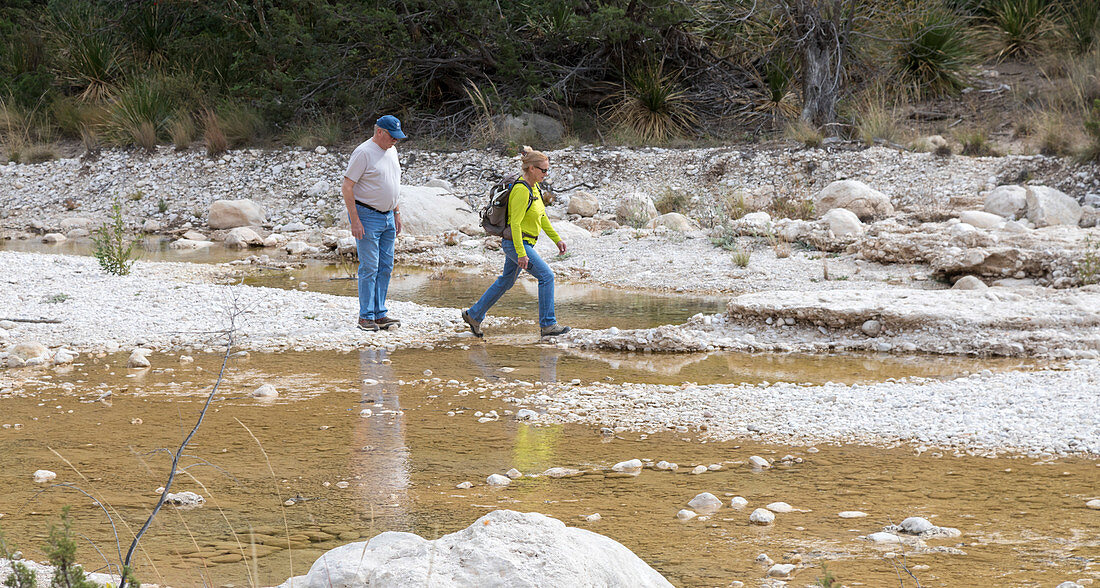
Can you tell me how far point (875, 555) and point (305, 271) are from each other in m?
9.99

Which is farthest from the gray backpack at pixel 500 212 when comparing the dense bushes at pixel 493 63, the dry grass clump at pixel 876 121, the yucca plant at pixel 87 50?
the yucca plant at pixel 87 50

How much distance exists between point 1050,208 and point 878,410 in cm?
787

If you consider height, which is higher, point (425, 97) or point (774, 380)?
point (425, 97)

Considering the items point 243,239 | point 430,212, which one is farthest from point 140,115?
point 430,212

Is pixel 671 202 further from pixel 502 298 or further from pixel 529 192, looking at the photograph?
pixel 529 192

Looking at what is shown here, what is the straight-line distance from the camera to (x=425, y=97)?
20.1 metres

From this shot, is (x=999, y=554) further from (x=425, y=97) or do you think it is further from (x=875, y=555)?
(x=425, y=97)

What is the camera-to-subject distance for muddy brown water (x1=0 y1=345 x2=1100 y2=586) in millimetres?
3467

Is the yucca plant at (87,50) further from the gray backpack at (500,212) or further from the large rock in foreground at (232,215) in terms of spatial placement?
the gray backpack at (500,212)

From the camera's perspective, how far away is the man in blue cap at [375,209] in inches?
300

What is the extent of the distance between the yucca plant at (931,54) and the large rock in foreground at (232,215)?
11.8 metres

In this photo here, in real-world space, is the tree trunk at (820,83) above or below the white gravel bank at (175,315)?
above

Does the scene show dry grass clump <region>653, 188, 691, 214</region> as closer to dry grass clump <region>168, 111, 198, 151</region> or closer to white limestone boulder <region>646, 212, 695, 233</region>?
white limestone boulder <region>646, 212, 695, 233</region>

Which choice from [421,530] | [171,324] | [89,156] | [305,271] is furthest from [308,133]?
[421,530]
